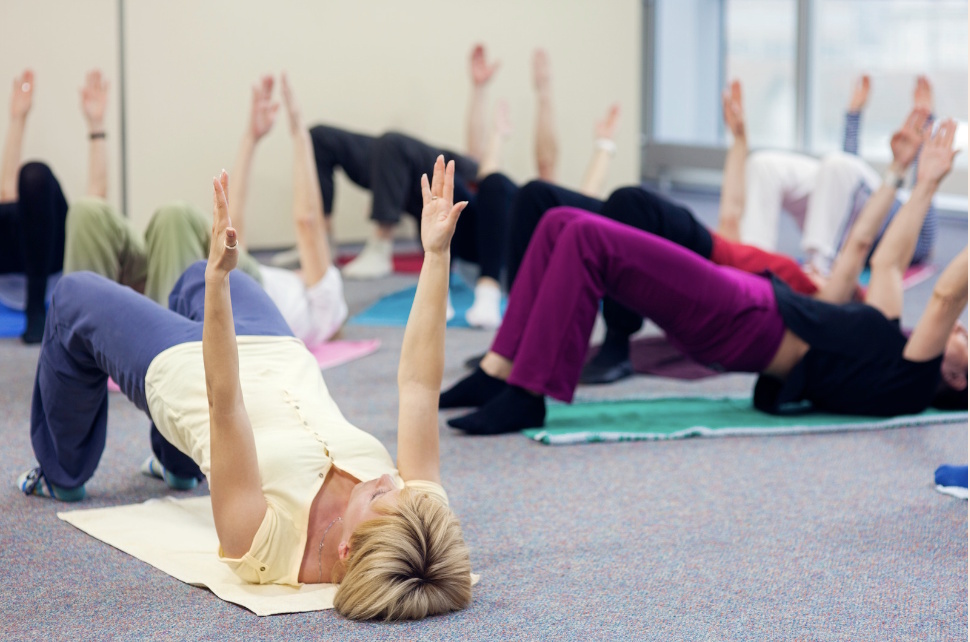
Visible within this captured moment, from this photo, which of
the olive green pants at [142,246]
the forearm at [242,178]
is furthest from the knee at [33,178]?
the forearm at [242,178]

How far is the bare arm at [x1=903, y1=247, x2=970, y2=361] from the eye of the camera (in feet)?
7.59

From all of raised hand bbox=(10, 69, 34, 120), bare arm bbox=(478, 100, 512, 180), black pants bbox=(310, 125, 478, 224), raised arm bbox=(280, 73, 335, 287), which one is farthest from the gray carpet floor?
black pants bbox=(310, 125, 478, 224)

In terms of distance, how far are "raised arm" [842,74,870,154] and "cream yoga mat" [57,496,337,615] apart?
296cm

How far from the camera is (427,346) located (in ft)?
5.63

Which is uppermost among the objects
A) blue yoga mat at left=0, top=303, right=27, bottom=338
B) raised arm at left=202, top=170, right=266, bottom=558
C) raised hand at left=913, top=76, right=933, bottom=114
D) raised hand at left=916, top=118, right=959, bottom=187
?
raised hand at left=913, top=76, right=933, bottom=114

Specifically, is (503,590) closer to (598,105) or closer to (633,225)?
(633,225)

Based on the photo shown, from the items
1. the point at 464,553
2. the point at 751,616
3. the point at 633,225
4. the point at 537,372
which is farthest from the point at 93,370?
the point at 633,225

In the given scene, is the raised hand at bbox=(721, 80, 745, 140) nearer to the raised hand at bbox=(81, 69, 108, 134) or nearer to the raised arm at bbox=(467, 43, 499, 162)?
the raised arm at bbox=(467, 43, 499, 162)

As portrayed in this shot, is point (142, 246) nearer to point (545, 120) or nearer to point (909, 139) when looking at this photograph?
point (545, 120)

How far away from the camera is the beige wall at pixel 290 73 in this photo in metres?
4.67

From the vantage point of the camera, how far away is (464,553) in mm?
1551

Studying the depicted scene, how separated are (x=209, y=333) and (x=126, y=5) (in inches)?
149

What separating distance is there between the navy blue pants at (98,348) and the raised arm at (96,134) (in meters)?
1.70

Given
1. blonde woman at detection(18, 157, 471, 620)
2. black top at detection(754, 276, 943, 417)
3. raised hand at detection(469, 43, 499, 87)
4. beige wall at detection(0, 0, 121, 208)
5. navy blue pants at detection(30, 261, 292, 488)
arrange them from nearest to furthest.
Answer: blonde woman at detection(18, 157, 471, 620) → navy blue pants at detection(30, 261, 292, 488) → black top at detection(754, 276, 943, 417) → beige wall at detection(0, 0, 121, 208) → raised hand at detection(469, 43, 499, 87)
